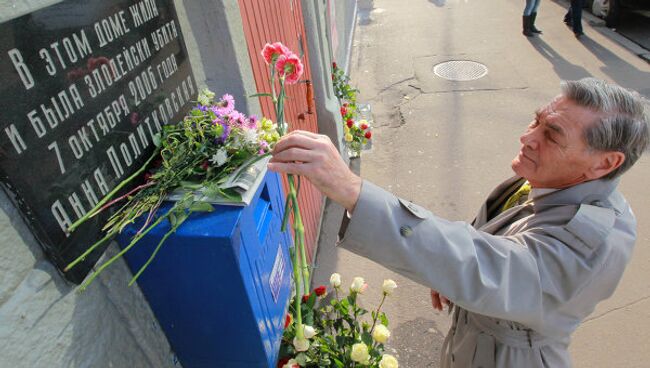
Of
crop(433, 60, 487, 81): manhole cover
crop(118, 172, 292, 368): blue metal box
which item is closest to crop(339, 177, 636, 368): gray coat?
crop(118, 172, 292, 368): blue metal box

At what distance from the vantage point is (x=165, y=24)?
1483 mm

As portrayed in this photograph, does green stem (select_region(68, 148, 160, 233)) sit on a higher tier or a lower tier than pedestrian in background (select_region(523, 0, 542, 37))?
higher

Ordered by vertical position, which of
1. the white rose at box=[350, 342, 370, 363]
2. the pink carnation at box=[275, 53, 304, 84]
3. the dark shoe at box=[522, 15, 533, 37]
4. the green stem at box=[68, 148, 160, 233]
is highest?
the pink carnation at box=[275, 53, 304, 84]

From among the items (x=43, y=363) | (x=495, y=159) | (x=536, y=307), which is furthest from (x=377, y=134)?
(x=43, y=363)

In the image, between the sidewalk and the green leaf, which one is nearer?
the green leaf

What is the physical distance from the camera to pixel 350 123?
185 inches

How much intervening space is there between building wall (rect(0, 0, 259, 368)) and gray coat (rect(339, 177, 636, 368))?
2.41 ft

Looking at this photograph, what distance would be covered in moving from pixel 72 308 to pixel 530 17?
337 inches

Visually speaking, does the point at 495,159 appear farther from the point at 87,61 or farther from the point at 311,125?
the point at 87,61

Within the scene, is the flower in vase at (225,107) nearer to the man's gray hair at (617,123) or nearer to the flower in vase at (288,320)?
the flower in vase at (288,320)

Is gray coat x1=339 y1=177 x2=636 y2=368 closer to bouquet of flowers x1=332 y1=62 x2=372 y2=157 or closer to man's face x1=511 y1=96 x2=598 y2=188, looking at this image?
man's face x1=511 y1=96 x2=598 y2=188

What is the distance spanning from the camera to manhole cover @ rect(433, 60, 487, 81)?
21.4ft

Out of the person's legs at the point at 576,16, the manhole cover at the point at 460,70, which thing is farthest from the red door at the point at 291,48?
the person's legs at the point at 576,16

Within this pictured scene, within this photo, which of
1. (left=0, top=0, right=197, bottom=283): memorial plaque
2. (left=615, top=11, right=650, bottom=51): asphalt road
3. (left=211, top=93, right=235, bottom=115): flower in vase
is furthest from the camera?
(left=615, top=11, right=650, bottom=51): asphalt road
